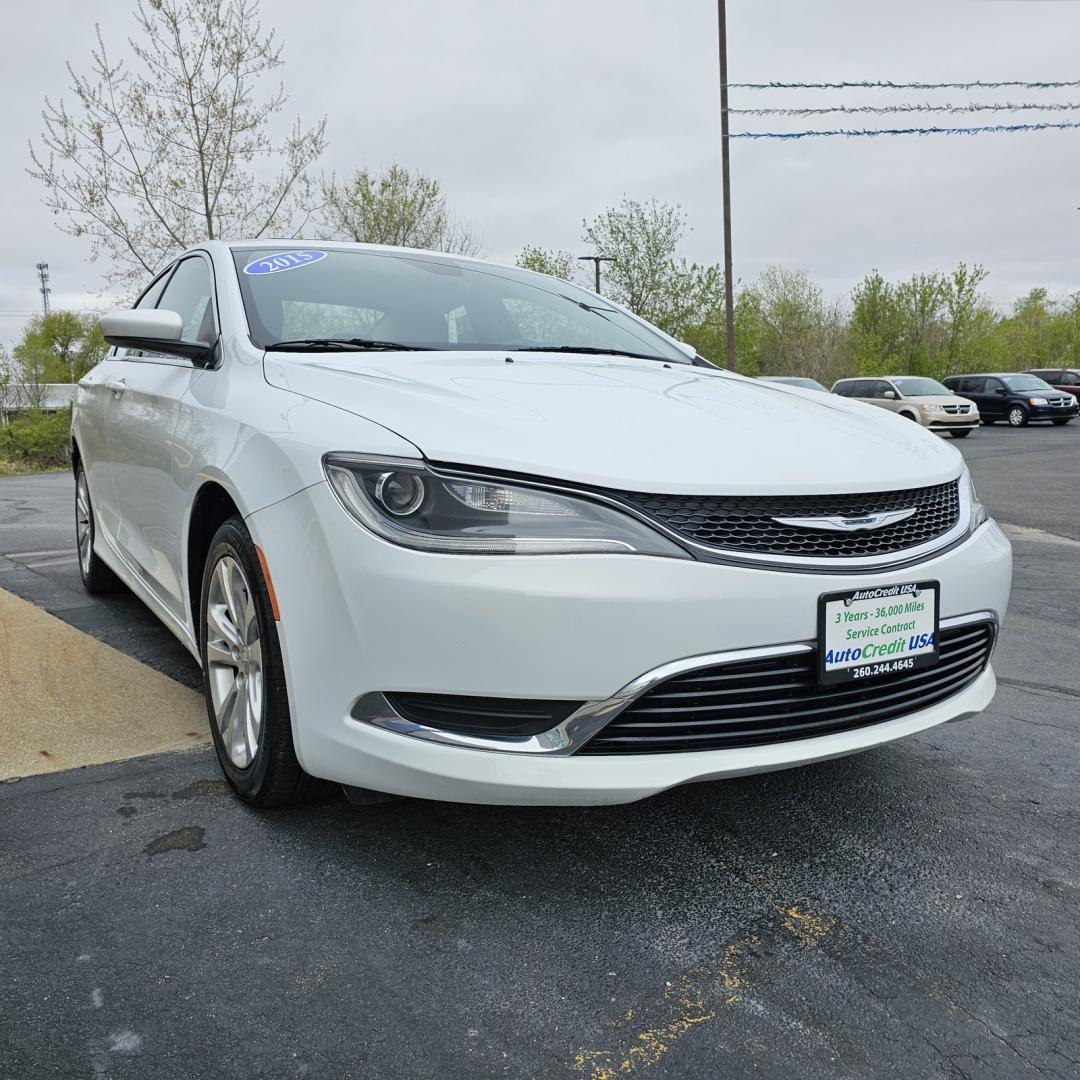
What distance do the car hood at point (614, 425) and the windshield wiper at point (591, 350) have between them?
0.89ft

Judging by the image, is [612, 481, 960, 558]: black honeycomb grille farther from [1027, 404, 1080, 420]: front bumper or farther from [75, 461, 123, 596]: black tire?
[1027, 404, 1080, 420]: front bumper

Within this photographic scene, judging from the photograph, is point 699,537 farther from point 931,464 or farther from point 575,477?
point 931,464

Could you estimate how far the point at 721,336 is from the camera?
124ft

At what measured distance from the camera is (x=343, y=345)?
2875 millimetres

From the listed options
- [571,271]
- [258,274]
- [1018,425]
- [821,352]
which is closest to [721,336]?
[571,271]

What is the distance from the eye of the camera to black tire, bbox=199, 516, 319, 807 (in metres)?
2.26

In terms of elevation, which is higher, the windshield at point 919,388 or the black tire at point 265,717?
the black tire at point 265,717

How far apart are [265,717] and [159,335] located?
50.3 inches

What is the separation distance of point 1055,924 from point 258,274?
2.76 metres

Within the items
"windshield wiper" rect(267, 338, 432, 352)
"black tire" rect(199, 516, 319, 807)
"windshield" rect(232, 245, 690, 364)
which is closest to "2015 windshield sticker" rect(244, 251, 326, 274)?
"windshield" rect(232, 245, 690, 364)

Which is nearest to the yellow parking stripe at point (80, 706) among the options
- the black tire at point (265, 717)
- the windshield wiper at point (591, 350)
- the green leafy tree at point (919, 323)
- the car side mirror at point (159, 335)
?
the black tire at point (265, 717)

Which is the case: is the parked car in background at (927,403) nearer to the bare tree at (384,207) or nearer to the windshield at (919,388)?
the windshield at (919,388)

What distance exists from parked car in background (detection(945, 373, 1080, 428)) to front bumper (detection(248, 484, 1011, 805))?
101 ft

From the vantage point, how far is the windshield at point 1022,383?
30.0 meters
